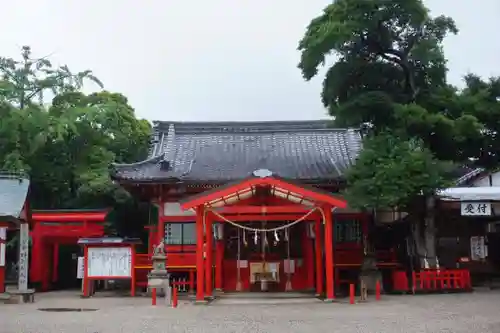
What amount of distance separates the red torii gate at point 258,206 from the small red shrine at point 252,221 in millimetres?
52

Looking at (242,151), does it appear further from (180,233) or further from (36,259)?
(36,259)

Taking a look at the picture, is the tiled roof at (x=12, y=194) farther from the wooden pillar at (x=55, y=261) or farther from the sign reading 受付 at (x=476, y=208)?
the sign reading 受付 at (x=476, y=208)

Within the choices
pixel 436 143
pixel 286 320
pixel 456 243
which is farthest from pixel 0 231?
pixel 456 243

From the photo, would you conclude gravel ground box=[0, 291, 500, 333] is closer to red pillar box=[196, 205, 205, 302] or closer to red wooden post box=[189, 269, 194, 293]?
red pillar box=[196, 205, 205, 302]

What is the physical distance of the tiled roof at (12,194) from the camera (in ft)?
55.2

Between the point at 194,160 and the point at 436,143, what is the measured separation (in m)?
9.20

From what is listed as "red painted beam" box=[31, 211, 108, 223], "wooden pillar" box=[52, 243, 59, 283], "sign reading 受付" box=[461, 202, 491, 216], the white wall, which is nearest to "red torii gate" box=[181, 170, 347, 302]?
"sign reading 受付" box=[461, 202, 491, 216]

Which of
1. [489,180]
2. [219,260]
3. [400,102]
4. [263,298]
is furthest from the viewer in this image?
[489,180]

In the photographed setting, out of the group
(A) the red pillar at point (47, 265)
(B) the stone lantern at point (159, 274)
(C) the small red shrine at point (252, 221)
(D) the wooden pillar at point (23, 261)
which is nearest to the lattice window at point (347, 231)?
(C) the small red shrine at point (252, 221)

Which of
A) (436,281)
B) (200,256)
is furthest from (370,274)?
(200,256)

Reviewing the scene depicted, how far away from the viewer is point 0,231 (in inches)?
781

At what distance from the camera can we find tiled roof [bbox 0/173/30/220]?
55.2ft

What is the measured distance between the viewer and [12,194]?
17672mm

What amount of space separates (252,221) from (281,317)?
7.66 meters
